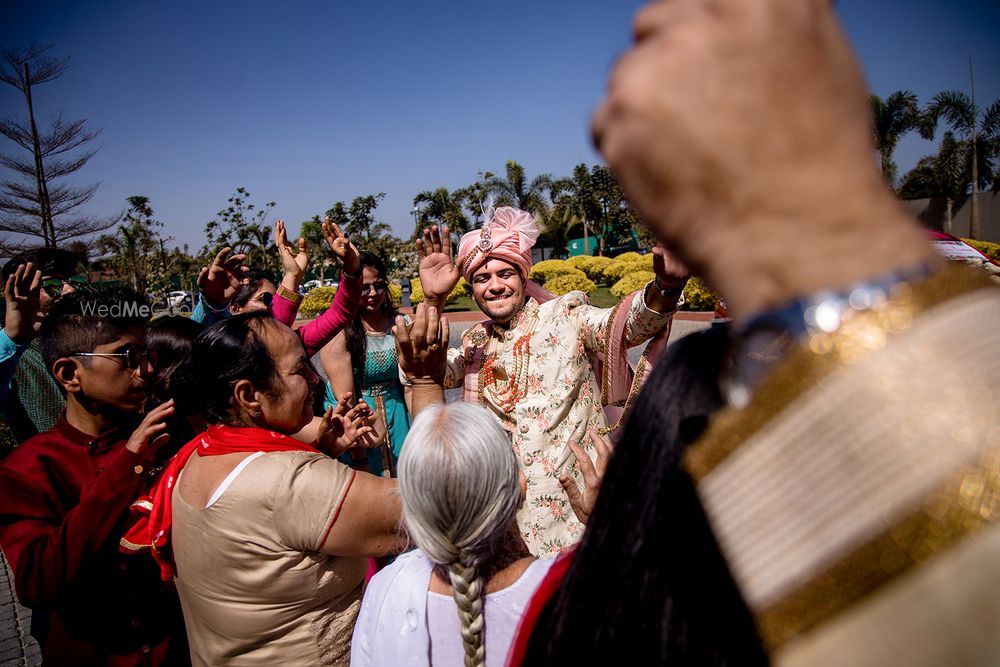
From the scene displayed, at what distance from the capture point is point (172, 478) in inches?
81.1

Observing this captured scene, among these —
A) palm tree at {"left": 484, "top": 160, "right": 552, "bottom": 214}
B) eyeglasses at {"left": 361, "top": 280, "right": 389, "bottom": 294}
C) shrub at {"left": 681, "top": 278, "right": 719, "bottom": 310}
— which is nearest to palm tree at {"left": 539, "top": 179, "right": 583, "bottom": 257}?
palm tree at {"left": 484, "top": 160, "right": 552, "bottom": 214}

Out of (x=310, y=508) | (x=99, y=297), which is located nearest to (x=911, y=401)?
(x=310, y=508)

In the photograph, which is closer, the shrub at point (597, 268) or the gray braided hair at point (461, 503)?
the gray braided hair at point (461, 503)

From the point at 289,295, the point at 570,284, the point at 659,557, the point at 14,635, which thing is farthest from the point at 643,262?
the point at 659,557

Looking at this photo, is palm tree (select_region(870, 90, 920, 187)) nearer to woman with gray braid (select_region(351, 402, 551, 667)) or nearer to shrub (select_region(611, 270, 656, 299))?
shrub (select_region(611, 270, 656, 299))

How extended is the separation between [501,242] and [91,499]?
2242mm

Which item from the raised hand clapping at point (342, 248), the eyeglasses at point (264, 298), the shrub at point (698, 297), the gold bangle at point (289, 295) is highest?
the shrub at point (698, 297)

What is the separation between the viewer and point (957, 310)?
1.33ft

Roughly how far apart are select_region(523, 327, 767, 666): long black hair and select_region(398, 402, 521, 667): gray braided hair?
83 centimetres

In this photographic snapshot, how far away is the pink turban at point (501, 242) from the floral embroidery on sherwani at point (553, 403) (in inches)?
13.4

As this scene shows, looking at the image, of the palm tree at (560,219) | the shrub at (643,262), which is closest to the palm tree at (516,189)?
the palm tree at (560,219)

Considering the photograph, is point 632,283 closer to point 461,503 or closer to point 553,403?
point 553,403

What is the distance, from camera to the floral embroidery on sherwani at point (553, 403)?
2.81 metres

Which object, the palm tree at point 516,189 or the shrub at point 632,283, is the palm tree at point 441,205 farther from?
the shrub at point 632,283
